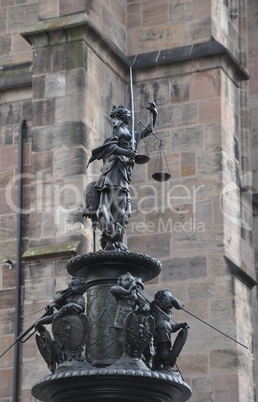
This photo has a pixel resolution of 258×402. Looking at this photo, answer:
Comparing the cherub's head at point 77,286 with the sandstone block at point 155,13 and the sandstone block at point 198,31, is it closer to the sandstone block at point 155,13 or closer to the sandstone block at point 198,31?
the sandstone block at point 198,31

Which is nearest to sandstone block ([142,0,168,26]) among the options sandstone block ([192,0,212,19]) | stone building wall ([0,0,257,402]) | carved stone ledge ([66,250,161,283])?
stone building wall ([0,0,257,402])

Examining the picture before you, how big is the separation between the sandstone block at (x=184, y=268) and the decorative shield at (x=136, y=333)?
5583 millimetres

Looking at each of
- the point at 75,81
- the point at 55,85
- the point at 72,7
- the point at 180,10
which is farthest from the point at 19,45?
the point at 180,10

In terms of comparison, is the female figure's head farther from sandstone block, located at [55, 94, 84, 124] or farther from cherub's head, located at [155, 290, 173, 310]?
sandstone block, located at [55, 94, 84, 124]

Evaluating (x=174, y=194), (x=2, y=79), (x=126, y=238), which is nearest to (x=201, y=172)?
(x=174, y=194)

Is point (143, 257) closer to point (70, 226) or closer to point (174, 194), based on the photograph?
point (70, 226)

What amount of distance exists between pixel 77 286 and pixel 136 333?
30.0 inches

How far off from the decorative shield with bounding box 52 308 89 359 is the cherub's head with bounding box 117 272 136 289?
42 centimetres

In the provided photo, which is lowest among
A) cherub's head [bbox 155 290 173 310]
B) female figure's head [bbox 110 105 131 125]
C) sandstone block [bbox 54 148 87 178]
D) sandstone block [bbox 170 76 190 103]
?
cherub's head [bbox 155 290 173 310]

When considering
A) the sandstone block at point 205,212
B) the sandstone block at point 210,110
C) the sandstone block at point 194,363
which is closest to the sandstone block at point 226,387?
the sandstone block at point 194,363

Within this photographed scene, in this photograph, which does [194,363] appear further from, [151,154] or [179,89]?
[179,89]

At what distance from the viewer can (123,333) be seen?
331 inches

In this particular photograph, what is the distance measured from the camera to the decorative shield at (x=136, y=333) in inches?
330

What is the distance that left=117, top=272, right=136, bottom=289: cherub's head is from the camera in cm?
855
